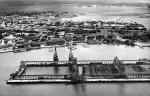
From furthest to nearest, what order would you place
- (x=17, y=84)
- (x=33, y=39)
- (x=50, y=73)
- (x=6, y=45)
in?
(x=33, y=39) → (x=6, y=45) → (x=50, y=73) → (x=17, y=84)

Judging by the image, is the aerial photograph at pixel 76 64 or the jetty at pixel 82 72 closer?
the aerial photograph at pixel 76 64

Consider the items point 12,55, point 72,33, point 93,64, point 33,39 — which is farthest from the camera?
point 72,33

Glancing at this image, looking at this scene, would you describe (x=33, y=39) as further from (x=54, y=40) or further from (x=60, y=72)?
(x=60, y=72)

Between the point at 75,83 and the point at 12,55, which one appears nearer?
the point at 75,83

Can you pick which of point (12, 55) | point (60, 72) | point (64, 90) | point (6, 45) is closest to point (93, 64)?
point (60, 72)

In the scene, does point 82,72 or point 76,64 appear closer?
point 82,72

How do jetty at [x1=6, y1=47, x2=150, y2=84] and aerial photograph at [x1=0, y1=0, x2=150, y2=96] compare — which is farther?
jetty at [x1=6, y1=47, x2=150, y2=84]

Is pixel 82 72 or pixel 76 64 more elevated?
pixel 76 64
